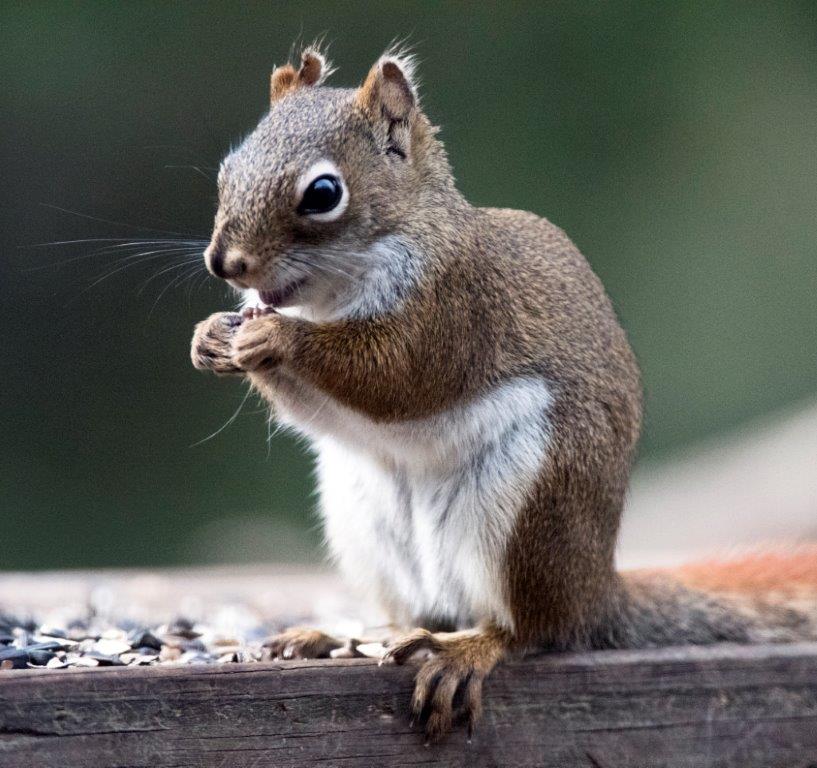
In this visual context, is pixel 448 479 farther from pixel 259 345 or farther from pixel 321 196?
pixel 321 196

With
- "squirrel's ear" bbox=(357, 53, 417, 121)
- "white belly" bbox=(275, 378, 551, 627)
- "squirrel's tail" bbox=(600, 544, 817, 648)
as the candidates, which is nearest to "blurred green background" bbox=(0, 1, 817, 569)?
A: "squirrel's ear" bbox=(357, 53, 417, 121)

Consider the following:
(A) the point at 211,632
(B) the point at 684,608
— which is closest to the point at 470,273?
(B) the point at 684,608

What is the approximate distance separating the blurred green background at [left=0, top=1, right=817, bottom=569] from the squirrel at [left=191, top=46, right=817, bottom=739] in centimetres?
350

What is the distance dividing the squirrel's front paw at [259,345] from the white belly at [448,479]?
0.51 ft

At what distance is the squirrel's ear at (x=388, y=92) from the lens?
105 inches

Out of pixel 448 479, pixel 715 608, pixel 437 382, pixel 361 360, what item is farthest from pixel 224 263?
pixel 715 608

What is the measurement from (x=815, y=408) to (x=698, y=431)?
1515mm

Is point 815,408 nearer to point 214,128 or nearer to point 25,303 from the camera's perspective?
point 214,128

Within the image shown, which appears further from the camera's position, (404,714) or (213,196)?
(213,196)

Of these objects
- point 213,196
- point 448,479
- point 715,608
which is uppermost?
point 213,196

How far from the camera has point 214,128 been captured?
22.9ft

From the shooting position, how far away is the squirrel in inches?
97.3

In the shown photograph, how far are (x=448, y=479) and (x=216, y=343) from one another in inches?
22.6

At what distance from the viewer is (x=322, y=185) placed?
2.47 meters
